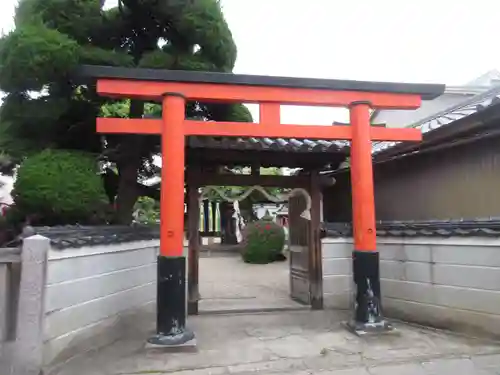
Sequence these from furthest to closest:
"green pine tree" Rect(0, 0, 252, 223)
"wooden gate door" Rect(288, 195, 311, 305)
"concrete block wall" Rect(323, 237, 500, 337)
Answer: "wooden gate door" Rect(288, 195, 311, 305)
"green pine tree" Rect(0, 0, 252, 223)
"concrete block wall" Rect(323, 237, 500, 337)

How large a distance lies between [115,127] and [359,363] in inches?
176

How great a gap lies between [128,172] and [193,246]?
73.9 inches

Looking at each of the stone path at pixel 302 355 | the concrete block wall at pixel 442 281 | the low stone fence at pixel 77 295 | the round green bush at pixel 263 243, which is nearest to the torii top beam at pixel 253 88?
the low stone fence at pixel 77 295

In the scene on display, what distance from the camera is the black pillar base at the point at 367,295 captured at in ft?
20.6

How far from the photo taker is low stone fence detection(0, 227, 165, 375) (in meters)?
4.52

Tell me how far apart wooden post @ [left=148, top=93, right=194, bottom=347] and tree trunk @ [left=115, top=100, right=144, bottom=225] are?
1.92 metres

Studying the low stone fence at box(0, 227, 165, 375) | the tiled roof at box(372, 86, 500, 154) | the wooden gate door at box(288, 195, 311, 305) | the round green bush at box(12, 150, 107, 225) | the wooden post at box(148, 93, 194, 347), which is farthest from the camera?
the wooden gate door at box(288, 195, 311, 305)

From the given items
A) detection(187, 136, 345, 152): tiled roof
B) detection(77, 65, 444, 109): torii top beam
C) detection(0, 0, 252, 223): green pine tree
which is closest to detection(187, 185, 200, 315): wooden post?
detection(0, 0, 252, 223): green pine tree

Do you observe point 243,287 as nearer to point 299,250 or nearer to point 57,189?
point 299,250

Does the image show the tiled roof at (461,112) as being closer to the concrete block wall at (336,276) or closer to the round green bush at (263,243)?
the concrete block wall at (336,276)

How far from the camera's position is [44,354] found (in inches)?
183

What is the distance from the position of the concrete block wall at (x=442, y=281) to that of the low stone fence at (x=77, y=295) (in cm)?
365

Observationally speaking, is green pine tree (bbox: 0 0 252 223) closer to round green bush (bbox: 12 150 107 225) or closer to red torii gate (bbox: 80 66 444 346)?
red torii gate (bbox: 80 66 444 346)

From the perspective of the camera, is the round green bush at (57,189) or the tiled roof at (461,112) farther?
the tiled roof at (461,112)
